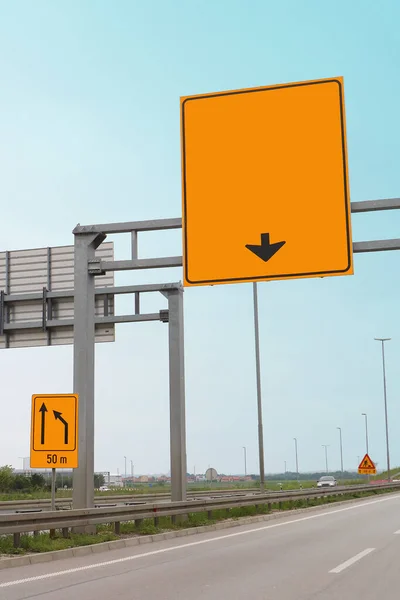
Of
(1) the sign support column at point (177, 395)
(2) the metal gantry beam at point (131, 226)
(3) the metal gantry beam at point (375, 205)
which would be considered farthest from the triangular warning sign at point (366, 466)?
(3) the metal gantry beam at point (375, 205)

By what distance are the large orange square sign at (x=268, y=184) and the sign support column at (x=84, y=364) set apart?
13.6ft

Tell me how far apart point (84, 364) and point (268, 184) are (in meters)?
6.06

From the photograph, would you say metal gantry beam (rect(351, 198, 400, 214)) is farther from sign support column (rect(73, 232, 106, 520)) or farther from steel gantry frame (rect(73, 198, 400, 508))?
sign support column (rect(73, 232, 106, 520))

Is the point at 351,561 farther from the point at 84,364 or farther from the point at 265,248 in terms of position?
the point at 84,364

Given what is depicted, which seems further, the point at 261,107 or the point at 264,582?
the point at 261,107

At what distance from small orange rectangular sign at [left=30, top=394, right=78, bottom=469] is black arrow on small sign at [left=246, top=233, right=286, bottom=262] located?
5.37m

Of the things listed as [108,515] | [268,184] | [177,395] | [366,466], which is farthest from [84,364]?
[366,466]

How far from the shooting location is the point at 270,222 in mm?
12773

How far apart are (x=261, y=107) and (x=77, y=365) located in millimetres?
6724

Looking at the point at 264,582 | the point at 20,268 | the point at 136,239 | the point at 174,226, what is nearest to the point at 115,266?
the point at 136,239

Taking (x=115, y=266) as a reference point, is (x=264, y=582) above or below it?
below

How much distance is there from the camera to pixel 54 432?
15.6 meters

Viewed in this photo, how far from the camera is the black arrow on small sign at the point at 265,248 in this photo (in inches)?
503

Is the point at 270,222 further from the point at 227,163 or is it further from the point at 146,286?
the point at 146,286
